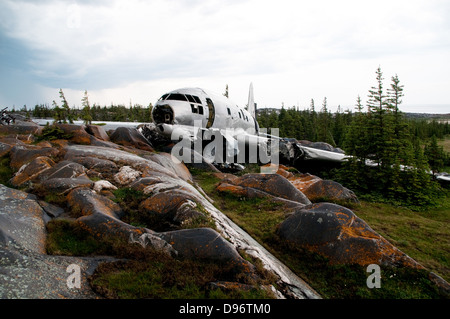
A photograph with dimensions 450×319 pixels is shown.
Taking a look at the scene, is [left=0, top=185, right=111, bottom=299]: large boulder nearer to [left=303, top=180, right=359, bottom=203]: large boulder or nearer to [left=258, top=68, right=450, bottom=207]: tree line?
[left=303, top=180, right=359, bottom=203]: large boulder

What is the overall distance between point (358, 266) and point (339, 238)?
0.94 metres

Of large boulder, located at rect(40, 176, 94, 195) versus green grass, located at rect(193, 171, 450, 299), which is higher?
large boulder, located at rect(40, 176, 94, 195)

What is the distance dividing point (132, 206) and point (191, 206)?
7.01 feet

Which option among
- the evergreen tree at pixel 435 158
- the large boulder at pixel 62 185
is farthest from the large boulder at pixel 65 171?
the evergreen tree at pixel 435 158

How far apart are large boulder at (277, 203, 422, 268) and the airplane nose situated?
1360cm

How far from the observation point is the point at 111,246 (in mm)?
6574

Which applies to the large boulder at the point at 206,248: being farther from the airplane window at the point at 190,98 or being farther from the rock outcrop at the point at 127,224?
the airplane window at the point at 190,98

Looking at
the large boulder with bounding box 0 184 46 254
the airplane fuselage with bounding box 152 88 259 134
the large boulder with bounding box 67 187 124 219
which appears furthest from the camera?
the airplane fuselage with bounding box 152 88 259 134

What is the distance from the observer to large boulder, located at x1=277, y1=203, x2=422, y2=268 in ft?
26.6

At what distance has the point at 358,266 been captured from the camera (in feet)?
26.2

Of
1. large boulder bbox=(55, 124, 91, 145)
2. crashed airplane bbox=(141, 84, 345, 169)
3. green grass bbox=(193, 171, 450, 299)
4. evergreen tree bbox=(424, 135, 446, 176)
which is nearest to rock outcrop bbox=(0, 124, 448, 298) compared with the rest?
green grass bbox=(193, 171, 450, 299)

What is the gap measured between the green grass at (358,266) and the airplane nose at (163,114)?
6.00m

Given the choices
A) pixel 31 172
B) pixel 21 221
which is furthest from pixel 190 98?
pixel 21 221
